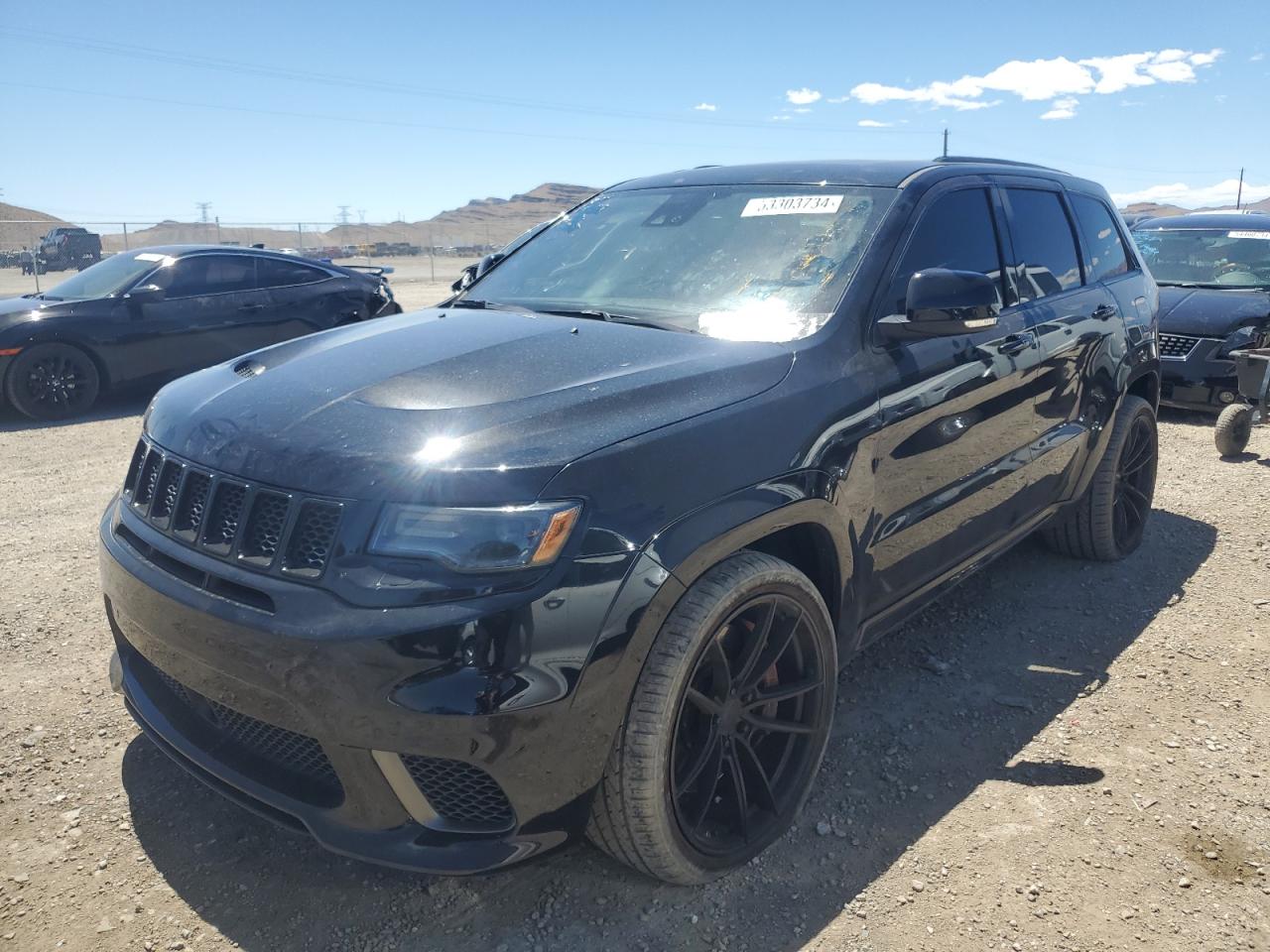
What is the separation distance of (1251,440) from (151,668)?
813cm

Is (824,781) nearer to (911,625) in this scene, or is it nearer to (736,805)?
(736,805)

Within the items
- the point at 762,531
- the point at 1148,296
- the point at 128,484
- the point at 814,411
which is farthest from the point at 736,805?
the point at 1148,296

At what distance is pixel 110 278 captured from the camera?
8914 millimetres

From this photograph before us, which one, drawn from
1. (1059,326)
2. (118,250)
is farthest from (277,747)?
Answer: (118,250)

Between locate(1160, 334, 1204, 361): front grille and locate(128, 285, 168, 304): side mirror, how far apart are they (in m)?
8.84

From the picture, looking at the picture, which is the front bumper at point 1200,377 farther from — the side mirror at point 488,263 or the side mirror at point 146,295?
→ the side mirror at point 146,295

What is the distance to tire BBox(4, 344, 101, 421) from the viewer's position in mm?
8148

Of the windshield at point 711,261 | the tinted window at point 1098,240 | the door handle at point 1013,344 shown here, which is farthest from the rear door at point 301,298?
the door handle at point 1013,344

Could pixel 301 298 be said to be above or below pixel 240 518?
above

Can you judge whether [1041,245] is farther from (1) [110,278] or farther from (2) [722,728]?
(1) [110,278]

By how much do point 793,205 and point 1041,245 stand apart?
4.63 feet

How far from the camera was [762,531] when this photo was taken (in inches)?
97.3

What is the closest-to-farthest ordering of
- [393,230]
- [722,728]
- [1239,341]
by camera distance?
[722,728] < [1239,341] < [393,230]

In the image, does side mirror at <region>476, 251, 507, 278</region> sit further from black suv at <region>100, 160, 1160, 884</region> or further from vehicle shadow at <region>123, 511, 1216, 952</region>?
vehicle shadow at <region>123, 511, 1216, 952</region>
